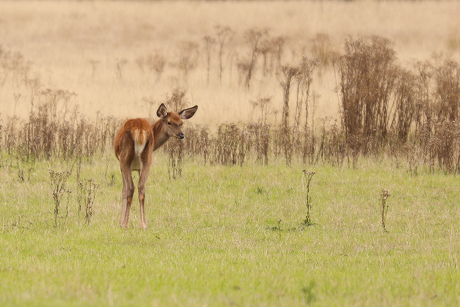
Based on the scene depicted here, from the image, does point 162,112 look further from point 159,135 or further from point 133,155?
point 133,155

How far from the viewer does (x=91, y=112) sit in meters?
26.6

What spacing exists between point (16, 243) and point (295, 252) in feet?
12.1

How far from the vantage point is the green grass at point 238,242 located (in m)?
6.65

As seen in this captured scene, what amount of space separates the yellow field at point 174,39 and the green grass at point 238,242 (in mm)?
10315

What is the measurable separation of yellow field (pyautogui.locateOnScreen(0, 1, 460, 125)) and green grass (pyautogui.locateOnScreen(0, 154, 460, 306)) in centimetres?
1032

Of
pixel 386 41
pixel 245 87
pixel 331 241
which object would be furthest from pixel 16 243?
pixel 245 87

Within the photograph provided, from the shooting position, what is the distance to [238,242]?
9.75 metres

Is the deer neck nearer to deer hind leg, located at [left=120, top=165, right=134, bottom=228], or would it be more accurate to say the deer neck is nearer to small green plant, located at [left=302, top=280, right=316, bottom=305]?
deer hind leg, located at [left=120, top=165, right=134, bottom=228]

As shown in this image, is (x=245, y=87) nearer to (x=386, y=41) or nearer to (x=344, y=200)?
(x=386, y=41)

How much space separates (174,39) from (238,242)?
4809 centimetres

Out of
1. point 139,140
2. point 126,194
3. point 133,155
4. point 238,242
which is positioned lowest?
point 238,242

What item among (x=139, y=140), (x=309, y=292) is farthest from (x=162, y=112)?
(x=309, y=292)

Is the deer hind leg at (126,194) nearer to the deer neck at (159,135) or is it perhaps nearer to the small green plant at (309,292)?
the deer neck at (159,135)

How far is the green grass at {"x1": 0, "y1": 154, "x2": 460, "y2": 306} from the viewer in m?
6.65
